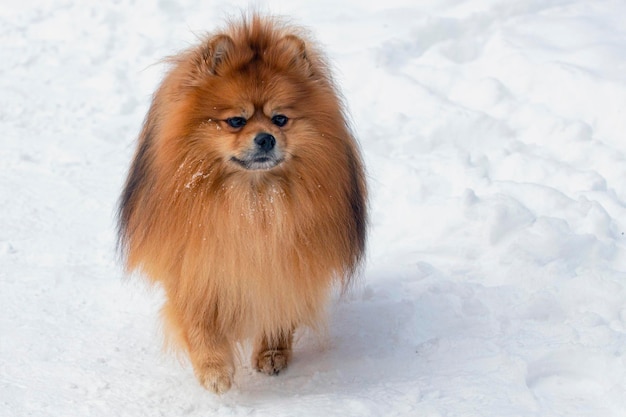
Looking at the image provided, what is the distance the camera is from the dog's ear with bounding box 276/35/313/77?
414 cm

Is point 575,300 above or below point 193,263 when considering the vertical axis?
below

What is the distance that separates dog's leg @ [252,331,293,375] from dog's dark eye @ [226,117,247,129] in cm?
103

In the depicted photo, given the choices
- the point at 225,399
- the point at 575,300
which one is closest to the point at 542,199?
the point at 575,300

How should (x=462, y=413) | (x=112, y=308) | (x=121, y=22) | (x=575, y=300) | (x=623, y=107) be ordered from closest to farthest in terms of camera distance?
1. (x=462, y=413)
2. (x=575, y=300)
3. (x=112, y=308)
4. (x=623, y=107)
5. (x=121, y=22)

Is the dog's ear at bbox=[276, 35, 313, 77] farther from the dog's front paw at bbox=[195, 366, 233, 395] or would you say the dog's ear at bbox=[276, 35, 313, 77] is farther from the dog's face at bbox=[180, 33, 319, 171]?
the dog's front paw at bbox=[195, 366, 233, 395]

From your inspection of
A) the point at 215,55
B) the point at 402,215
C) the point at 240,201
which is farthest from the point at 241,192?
the point at 402,215

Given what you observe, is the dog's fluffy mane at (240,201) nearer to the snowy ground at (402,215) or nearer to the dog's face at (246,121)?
the dog's face at (246,121)

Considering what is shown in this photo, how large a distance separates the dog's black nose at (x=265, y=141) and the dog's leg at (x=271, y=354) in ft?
3.15

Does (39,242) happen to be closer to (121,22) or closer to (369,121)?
(369,121)

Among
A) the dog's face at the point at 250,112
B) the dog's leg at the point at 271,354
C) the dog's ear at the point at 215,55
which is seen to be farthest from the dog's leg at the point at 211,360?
the dog's ear at the point at 215,55

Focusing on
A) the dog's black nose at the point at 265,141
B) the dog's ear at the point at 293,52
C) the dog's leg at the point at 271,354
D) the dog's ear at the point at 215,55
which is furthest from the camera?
the dog's leg at the point at 271,354

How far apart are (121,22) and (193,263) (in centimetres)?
454

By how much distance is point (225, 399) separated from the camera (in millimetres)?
4133

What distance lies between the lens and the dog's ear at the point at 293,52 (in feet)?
13.6
